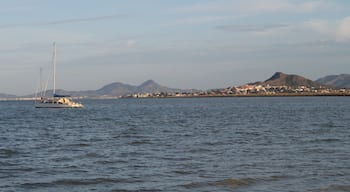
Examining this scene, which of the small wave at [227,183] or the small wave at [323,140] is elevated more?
the small wave at [323,140]

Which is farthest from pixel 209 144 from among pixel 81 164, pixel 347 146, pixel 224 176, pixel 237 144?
pixel 224 176

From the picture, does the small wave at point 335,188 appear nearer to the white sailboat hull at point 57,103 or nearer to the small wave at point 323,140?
the small wave at point 323,140

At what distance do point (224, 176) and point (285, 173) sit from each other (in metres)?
2.57

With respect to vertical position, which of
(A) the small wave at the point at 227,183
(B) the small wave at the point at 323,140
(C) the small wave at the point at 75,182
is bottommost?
(C) the small wave at the point at 75,182

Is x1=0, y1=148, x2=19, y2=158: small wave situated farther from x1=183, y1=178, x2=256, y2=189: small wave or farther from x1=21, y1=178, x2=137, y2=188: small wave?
x1=183, y1=178, x2=256, y2=189: small wave

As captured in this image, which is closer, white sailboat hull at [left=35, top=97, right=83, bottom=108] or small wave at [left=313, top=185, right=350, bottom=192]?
small wave at [left=313, top=185, right=350, bottom=192]

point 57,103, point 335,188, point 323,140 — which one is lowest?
point 335,188

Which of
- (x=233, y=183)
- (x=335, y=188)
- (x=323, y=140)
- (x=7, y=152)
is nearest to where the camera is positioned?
(x=335, y=188)

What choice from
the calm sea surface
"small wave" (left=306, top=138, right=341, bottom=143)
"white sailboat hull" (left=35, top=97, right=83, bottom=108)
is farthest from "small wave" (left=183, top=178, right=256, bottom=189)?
"white sailboat hull" (left=35, top=97, right=83, bottom=108)

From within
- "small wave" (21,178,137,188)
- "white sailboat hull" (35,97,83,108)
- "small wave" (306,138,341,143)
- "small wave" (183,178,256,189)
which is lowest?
"small wave" (21,178,137,188)

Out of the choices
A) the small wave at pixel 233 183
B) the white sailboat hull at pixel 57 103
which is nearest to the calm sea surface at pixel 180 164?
the small wave at pixel 233 183

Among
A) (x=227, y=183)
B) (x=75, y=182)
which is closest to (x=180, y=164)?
(x=227, y=183)

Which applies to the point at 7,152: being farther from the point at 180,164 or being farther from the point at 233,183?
the point at 233,183

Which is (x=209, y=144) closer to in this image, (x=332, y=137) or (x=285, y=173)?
(x=332, y=137)
